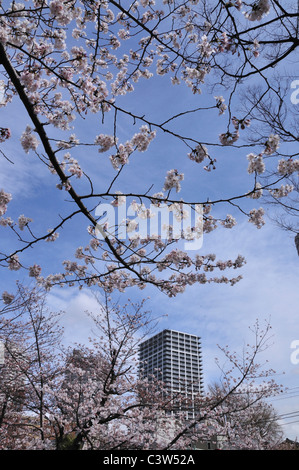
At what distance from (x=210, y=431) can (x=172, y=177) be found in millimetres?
7917

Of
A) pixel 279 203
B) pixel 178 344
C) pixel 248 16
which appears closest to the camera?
pixel 248 16

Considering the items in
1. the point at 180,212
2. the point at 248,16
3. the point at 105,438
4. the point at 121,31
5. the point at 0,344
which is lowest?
the point at 105,438

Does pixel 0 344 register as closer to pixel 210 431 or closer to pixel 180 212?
pixel 210 431

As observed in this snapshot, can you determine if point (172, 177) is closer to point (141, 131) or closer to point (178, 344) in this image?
point (141, 131)

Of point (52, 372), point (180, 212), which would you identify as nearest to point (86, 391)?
point (52, 372)

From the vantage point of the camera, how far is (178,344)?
109 feet

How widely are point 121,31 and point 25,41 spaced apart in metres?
2.51

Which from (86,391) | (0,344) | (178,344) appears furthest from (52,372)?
(178,344)

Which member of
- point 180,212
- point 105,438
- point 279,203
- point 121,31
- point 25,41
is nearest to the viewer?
point 25,41

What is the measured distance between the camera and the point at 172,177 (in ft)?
16.9

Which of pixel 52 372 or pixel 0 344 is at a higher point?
pixel 0 344

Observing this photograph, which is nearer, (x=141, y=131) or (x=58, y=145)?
(x=58, y=145)

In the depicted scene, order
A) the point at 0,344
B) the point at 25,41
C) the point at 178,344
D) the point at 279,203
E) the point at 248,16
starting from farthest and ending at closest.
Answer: the point at 178,344 → the point at 0,344 → the point at 279,203 → the point at 25,41 → the point at 248,16
